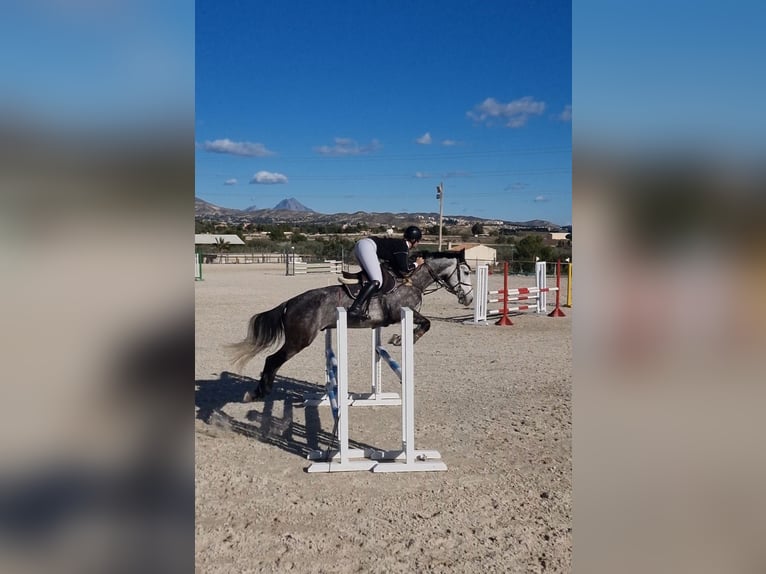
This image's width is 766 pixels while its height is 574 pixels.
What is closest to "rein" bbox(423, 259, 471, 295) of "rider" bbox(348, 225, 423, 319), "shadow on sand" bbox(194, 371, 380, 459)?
"rider" bbox(348, 225, 423, 319)

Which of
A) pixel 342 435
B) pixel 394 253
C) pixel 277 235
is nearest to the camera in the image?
pixel 342 435

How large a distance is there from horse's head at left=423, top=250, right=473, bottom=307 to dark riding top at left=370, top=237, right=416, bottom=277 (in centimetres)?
54

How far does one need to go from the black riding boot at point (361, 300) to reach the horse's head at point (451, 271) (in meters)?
0.93

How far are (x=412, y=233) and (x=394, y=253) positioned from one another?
27cm

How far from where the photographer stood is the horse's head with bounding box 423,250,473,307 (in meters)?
6.18

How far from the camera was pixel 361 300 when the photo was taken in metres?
5.35

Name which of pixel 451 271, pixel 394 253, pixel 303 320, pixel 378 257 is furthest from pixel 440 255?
pixel 303 320

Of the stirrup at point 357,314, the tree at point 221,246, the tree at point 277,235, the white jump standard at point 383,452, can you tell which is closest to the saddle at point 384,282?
the stirrup at point 357,314

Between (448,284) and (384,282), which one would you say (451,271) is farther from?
(384,282)

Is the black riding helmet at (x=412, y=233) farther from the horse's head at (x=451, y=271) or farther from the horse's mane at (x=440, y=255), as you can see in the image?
the horse's head at (x=451, y=271)

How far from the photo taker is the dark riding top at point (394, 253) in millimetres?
5574

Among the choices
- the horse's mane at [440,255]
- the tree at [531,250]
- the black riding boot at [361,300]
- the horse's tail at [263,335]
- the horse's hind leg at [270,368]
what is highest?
the tree at [531,250]
